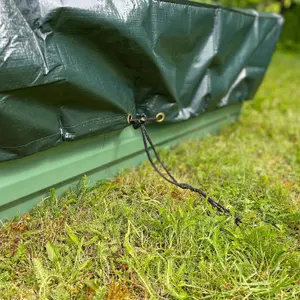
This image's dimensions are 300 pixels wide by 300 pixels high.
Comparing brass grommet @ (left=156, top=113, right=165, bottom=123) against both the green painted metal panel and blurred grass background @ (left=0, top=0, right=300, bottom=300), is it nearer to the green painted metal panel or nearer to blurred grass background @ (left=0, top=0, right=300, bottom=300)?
the green painted metal panel

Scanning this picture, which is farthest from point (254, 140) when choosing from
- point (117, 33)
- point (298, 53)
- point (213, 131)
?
point (298, 53)

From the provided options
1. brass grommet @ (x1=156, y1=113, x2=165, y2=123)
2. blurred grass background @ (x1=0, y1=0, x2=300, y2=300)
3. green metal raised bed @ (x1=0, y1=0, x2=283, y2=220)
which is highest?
green metal raised bed @ (x1=0, y1=0, x2=283, y2=220)

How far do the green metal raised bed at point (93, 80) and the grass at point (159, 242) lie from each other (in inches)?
7.1

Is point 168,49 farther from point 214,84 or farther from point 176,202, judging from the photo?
point 176,202

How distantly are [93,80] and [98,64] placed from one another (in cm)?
8

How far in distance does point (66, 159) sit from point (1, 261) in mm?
542

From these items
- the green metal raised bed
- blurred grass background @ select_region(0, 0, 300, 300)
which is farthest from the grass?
the green metal raised bed

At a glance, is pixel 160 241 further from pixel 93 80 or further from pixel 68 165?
pixel 93 80

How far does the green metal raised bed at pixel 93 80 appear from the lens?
1.48 meters

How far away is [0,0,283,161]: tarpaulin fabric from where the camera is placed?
1462 millimetres

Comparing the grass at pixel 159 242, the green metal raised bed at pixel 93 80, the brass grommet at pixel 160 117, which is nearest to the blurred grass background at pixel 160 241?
the grass at pixel 159 242

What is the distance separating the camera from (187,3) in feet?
6.93

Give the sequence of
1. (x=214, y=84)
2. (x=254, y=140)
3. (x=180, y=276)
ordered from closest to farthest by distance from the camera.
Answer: (x=180, y=276)
(x=214, y=84)
(x=254, y=140)

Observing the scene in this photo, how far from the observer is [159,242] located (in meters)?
1.67
